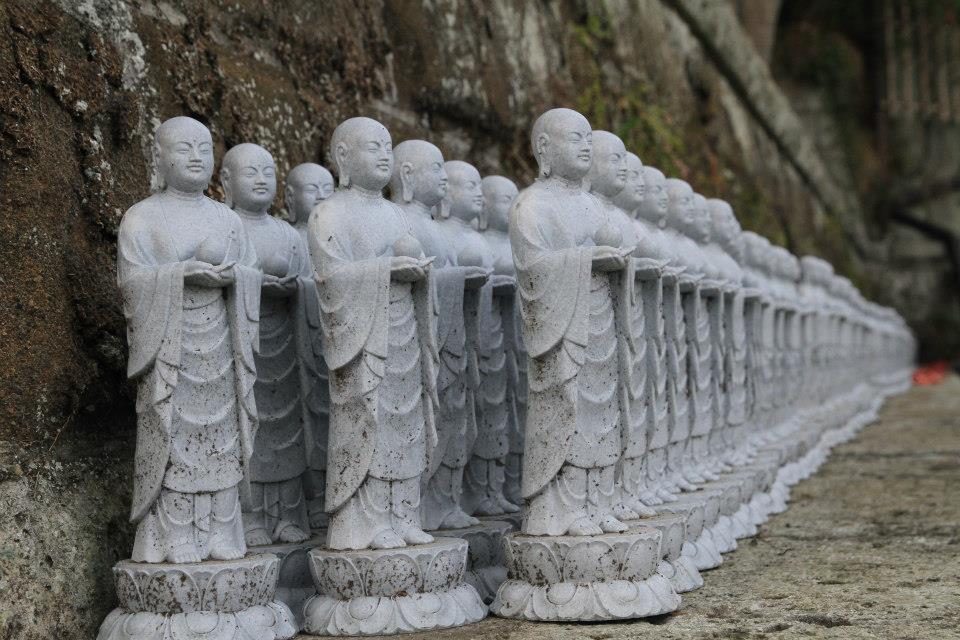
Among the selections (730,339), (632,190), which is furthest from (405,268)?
(730,339)

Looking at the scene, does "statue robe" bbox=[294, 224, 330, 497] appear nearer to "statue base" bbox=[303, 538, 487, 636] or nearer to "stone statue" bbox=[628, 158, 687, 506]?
"statue base" bbox=[303, 538, 487, 636]

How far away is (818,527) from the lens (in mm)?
8992

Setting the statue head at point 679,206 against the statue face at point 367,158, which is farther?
the statue head at point 679,206

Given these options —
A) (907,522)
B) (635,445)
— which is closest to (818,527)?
(907,522)

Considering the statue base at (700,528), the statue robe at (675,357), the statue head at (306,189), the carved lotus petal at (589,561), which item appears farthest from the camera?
the statue robe at (675,357)

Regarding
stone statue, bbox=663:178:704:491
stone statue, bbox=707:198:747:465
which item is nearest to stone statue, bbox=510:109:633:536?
stone statue, bbox=663:178:704:491

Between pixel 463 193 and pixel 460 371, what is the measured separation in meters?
1.19

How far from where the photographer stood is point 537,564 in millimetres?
5953

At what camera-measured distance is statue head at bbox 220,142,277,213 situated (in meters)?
6.56

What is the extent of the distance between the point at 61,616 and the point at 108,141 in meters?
2.46

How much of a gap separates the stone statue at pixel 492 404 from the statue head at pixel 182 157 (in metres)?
1.89

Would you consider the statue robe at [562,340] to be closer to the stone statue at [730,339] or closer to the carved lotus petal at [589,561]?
the carved lotus petal at [589,561]

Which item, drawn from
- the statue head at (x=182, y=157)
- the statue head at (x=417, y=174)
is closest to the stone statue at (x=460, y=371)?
the statue head at (x=417, y=174)

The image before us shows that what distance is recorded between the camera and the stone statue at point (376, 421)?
5746 mm
